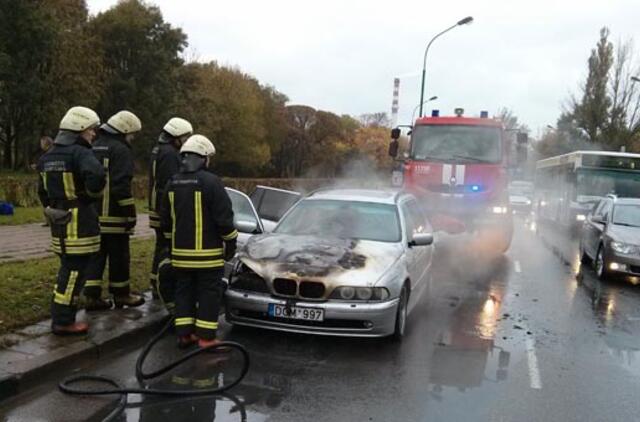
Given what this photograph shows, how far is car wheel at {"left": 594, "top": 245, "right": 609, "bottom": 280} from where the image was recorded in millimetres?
11734

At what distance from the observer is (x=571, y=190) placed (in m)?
21.7

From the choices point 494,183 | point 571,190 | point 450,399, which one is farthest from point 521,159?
point 450,399

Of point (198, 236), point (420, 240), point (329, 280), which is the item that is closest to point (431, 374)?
point (329, 280)

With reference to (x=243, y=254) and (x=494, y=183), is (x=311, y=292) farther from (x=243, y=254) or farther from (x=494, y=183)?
(x=494, y=183)

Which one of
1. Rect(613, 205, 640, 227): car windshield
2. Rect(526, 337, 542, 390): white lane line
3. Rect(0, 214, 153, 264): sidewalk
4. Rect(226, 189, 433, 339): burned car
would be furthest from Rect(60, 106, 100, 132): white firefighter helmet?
Rect(613, 205, 640, 227): car windshield

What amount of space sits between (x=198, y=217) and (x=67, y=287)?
1.33 meters

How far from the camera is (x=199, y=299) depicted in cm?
560

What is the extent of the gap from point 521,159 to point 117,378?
465 inches

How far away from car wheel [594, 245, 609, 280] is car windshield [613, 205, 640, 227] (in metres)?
0.72

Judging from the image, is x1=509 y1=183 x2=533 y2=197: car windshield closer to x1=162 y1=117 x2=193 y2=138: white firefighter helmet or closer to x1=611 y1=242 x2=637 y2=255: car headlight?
x1=611 y1=242 x2=637 y2=255: car headlight

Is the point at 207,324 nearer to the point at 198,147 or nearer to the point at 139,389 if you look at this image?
the point at 139,389

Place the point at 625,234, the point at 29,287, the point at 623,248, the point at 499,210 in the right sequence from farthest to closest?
1. the point at 499,210
2. the point at 625,234
3. the point at 623,248
4. the point at 29,287

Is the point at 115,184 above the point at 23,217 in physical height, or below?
above

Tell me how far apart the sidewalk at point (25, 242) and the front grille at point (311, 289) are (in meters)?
5.01
